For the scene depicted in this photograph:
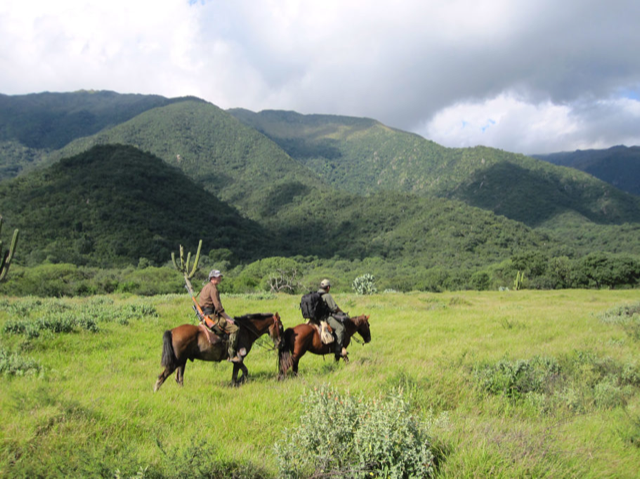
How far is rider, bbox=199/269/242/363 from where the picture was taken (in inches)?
299

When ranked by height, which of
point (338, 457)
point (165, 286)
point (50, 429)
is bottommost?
point (165, 286)

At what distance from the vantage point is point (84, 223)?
9881 cm

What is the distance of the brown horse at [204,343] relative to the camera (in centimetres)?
719

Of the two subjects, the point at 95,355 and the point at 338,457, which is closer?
the point at 338,457

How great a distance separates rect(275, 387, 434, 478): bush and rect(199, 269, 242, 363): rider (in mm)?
3949

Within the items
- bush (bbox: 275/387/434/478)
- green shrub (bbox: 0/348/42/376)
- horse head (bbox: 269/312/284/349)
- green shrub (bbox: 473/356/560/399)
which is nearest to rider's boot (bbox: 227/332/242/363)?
horse head (bbox: 269/312/284/349)

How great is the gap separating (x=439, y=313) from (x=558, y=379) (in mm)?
11038

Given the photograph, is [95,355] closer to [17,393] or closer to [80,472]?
[17,393]

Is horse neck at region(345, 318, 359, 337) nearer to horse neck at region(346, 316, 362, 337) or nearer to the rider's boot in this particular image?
horse neck at region(346, 316, 362, 337)

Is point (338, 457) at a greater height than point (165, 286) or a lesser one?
greater

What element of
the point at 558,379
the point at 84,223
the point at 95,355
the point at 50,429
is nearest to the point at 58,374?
→ the point at 95,355

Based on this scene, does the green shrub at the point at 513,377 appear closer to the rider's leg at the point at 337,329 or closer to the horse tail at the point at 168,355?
the rider's leg at the point at 337,329

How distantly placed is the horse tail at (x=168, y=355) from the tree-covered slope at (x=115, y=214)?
3386 inches

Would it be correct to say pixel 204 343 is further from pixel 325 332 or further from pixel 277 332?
pixel 325 332
